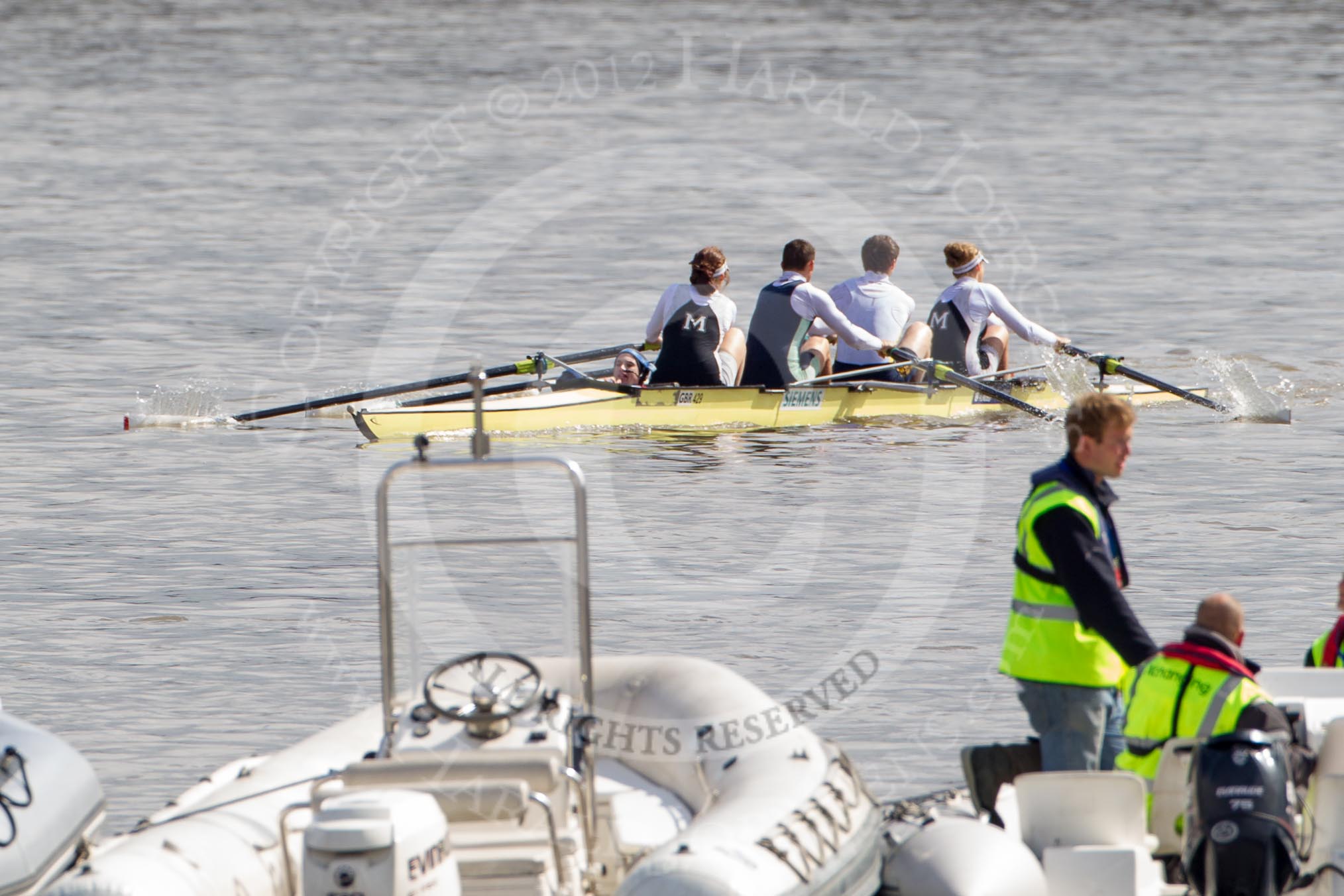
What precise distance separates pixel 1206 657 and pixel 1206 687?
0.12 metres

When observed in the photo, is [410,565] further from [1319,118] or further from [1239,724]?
[1319,118]

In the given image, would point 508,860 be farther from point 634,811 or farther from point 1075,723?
point 1075,723

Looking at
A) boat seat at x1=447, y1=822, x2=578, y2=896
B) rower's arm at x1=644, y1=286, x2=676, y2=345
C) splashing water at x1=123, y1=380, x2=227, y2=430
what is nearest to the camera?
boat seat at x1=447, y1=822, x2=578, y2=896

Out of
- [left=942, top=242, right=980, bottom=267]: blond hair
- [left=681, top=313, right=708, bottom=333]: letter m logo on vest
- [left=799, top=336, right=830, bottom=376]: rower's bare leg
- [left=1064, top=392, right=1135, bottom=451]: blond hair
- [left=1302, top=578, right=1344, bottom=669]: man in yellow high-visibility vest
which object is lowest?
[left=1302, top=578, right=1344, bottom=669]: man in yellow high-visibility vest

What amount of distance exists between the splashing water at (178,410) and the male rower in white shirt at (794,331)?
5361 mm

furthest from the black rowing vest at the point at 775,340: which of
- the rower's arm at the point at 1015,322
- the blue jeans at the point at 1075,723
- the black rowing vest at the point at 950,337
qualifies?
the blue jeans at the point at 1075,723

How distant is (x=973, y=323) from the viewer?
17.8 m

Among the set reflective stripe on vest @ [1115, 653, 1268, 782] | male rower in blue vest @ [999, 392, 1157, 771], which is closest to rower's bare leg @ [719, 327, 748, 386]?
male rower in blue vest @ [999, 392, 1157, 771]

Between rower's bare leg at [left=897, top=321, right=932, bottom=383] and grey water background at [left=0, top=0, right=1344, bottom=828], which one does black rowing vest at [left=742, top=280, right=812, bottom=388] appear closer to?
grey water background at [left=0, top=0, right=1344, bottom=828]

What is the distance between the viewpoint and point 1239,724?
714cm

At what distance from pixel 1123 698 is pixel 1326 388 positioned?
14.6 metres

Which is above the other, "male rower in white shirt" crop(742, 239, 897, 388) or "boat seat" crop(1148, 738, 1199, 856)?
"male rower in white shirt" crop(742, 239, 897, 388)

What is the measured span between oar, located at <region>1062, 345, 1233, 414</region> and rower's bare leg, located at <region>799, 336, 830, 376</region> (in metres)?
1.99

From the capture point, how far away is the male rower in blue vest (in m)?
7.18
